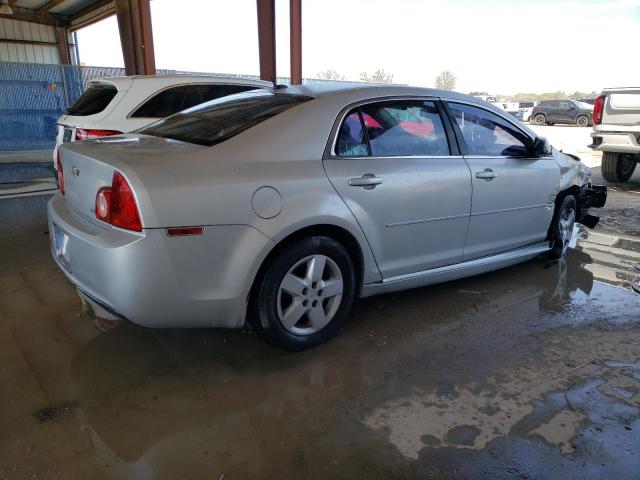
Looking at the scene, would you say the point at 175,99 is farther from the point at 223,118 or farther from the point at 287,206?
the point at 287,206

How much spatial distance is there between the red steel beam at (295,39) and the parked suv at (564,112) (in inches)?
867

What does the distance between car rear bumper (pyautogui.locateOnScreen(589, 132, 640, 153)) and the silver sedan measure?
211 inches

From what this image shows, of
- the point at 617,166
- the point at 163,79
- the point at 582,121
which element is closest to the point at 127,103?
the point at 163,79

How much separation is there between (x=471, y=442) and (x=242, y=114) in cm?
216

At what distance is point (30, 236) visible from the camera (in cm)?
516

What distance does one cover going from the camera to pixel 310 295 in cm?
283

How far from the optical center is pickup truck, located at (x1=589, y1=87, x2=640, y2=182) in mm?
7941

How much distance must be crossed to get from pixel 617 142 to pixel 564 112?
2175 centimetres

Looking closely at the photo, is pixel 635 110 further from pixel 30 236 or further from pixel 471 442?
pixel 30 236

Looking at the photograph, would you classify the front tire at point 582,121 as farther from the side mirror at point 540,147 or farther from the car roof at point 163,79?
the side mirror at point 540,147

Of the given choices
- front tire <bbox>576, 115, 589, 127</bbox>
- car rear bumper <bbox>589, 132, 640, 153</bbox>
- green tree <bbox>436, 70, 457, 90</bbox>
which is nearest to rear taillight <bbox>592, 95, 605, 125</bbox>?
car rear bumper <bbox>589, 132, 640, 153</bbox>

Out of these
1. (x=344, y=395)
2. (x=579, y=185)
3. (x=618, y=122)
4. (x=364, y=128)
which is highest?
(x=364, y=128)

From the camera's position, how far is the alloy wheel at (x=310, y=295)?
9.05 ft

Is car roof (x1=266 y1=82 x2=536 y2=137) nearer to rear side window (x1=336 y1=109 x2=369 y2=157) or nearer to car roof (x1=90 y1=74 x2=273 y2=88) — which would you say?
rear side window (x1=336 y1=109 x2=369 y2=157)
